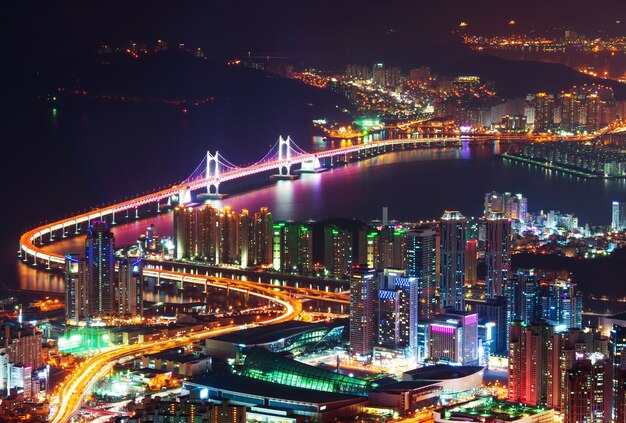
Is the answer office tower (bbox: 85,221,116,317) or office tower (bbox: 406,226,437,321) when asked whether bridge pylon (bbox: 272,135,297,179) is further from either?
office tower (bbox: 85,221,116,317)

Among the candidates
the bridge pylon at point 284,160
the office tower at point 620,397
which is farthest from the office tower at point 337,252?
the bridge pylon at point 284,160

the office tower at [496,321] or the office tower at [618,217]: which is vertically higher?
the office tower at [618,217]

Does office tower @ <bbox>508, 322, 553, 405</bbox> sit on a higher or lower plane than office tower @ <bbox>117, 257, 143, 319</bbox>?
lower

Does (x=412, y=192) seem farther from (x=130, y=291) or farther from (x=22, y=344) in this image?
(x=22, y=344)

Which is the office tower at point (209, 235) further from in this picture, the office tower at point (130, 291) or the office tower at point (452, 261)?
the office tower at point (452, 261)

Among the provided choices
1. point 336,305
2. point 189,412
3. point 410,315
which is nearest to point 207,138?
point 336,305

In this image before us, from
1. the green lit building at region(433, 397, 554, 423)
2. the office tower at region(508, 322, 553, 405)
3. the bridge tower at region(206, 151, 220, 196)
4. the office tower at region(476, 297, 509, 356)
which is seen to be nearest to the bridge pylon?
the bridge tower at region(206, 151, 220, 196)
